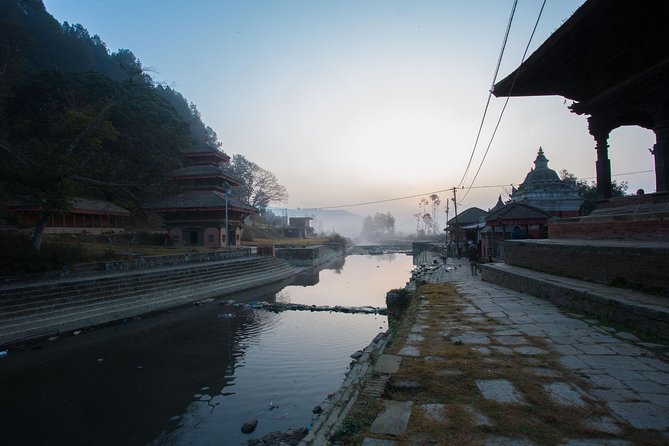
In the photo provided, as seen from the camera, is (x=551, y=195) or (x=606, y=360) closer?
(x=606, y=360)

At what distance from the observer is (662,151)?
8.16m

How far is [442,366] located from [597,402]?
152cm

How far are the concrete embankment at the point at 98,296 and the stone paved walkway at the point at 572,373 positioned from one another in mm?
12428

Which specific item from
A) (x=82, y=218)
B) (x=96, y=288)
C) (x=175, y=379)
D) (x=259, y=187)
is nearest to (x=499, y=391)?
(x=175, y=379)

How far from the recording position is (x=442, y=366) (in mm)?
4289

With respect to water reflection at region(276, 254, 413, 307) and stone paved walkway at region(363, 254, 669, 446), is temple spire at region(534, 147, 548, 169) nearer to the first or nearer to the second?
water reflection at region(276, 254, 413, 307)

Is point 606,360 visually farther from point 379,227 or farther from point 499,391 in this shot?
point 379,227

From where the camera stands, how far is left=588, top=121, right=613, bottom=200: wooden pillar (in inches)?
407

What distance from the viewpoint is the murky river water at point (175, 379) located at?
20.7 ft

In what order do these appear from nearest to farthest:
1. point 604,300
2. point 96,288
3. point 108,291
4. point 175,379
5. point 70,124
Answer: point 604,300 → point 175,379 → point 96,288 → point 108,291 → point 70,124

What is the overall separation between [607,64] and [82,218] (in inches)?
1496

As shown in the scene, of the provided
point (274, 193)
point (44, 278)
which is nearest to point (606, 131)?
point (44, 278)

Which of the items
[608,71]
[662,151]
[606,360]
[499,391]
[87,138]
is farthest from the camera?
[87,138]

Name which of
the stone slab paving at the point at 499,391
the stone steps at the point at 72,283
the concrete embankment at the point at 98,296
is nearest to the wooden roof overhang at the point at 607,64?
the stone slab paving at the point at 499,391
